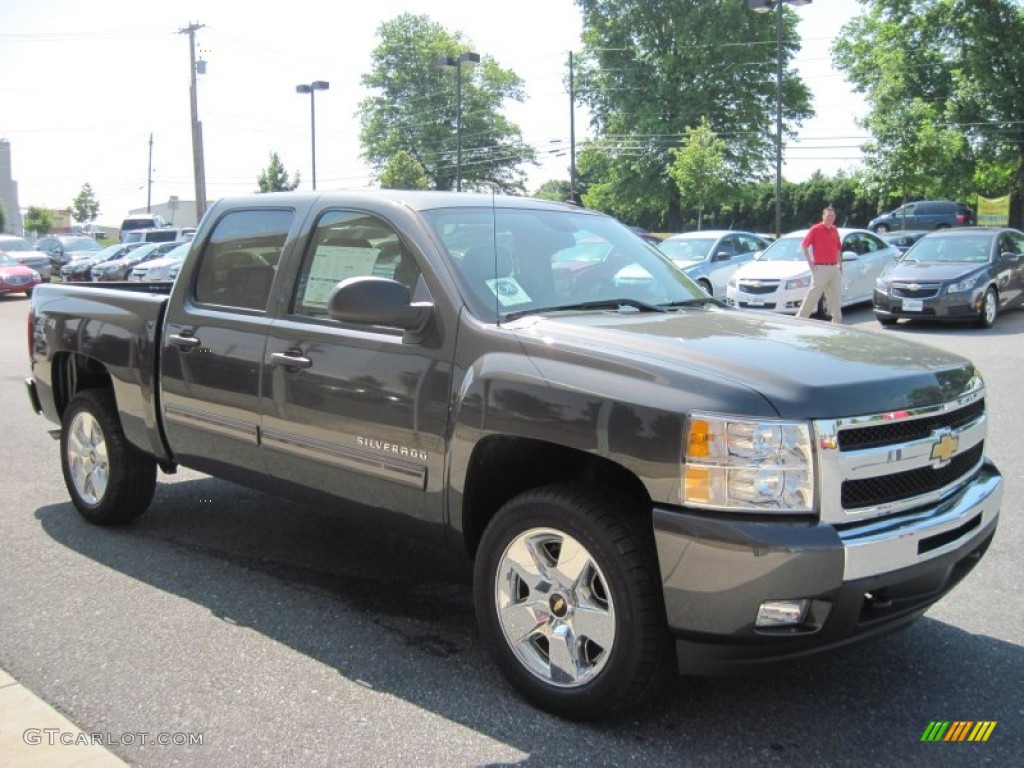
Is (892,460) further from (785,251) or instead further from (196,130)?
(196,130)

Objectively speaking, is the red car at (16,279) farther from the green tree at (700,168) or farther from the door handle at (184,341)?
the green tree at (700,168)

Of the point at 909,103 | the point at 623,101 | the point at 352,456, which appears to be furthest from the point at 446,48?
the point at 352,456

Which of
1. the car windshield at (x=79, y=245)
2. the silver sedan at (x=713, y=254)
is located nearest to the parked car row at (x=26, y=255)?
the car windshield at (x=79, y=245)

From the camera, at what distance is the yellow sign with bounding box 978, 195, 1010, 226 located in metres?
32.2

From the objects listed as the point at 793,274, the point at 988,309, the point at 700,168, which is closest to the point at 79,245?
the point at 700,168

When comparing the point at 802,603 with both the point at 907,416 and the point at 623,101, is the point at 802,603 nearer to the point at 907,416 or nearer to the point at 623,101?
the point at 907,416

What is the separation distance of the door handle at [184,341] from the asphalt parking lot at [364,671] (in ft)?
3.73

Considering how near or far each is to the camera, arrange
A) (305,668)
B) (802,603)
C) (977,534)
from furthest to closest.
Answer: (305,668)
(977,534)
(802,603)

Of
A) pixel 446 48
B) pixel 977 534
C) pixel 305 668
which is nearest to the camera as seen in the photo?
pixel 977 534

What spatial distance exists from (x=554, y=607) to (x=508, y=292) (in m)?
1.27

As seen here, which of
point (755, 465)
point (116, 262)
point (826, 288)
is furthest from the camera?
point (116, 262)

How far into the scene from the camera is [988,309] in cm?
1486

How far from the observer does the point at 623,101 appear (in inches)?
2000

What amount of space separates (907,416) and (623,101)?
5038cm
